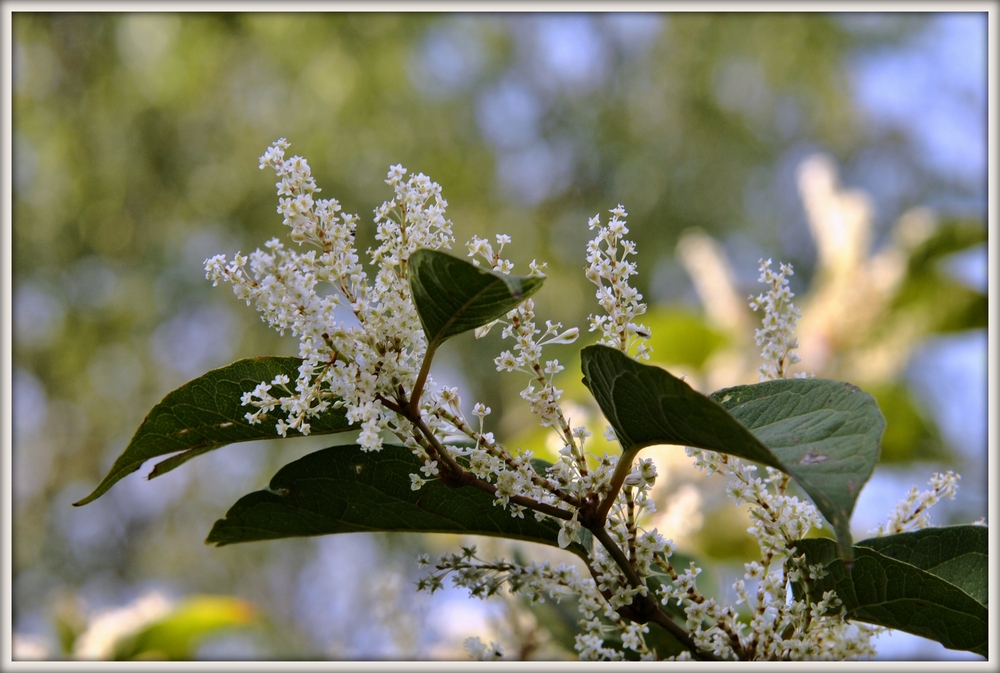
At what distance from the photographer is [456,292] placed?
0.60 m

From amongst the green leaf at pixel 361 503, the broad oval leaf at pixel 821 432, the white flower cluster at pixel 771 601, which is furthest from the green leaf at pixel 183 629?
the broad oval leaf at pixel 821 432

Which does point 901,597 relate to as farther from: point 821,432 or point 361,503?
point 361,503

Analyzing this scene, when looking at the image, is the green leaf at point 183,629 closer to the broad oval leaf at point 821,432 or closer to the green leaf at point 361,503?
the green leaf at point 361,503

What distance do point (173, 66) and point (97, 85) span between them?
2.14ft

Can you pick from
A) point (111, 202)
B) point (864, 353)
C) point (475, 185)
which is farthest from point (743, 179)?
point (111, 202)

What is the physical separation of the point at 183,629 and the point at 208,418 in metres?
1.46

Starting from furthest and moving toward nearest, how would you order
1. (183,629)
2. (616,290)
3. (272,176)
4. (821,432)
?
(272,176)
(183,629)
(616,290)
(821,432)

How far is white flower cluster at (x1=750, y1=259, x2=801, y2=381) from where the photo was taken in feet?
2.43

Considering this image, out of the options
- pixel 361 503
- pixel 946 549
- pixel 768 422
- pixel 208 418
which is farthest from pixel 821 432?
pixel 208 418

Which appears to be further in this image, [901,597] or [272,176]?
[272,176]

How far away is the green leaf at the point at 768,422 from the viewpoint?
0.52 metres

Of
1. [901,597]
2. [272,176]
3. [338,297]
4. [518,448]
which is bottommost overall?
[901,597]

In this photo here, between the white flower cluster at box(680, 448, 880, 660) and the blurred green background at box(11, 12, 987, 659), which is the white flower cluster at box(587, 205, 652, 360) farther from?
the blurred green background at box(11, 12, 987, 659)

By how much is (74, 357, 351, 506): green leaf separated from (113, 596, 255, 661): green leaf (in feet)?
4.08
